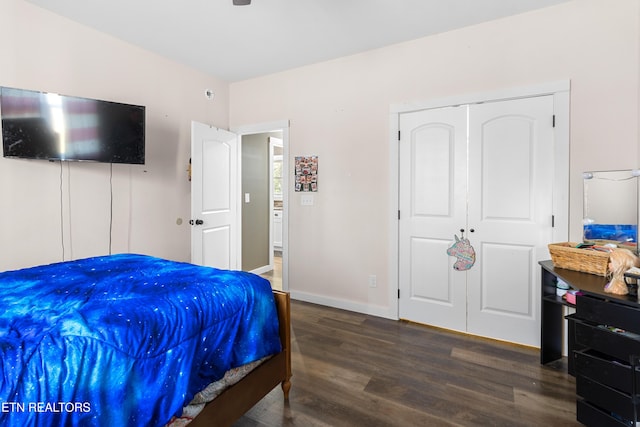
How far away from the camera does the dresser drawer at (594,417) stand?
1.61 meters

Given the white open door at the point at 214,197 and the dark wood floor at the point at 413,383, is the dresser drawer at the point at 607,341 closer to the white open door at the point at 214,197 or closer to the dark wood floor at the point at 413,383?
the dark wood floor at the point at 413,383

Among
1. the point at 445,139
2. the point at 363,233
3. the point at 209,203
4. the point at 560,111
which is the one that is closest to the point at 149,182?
the point at 209,203

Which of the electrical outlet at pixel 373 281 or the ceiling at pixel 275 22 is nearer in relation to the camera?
the ceiling at pixel 275 22

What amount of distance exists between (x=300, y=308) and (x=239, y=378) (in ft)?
6.44

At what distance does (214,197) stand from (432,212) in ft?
7.59

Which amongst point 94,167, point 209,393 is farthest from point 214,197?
point 209,393

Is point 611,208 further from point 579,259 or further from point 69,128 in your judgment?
point 69,128

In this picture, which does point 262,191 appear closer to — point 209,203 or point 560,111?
Result: point 209,203

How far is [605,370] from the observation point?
165 cm

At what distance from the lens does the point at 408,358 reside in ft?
8.29

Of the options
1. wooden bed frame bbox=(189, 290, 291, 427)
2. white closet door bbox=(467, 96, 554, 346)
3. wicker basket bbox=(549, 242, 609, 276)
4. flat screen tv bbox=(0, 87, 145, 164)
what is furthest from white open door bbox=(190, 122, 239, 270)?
wicker basket bbox=(549, 242, 609, 276)

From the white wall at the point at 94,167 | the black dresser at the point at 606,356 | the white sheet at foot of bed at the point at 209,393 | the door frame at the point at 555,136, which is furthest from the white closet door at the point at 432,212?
the white wall at the point at 94,167

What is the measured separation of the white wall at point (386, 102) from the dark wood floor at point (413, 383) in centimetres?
73

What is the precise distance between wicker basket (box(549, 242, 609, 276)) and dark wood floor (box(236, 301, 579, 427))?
76 cm
